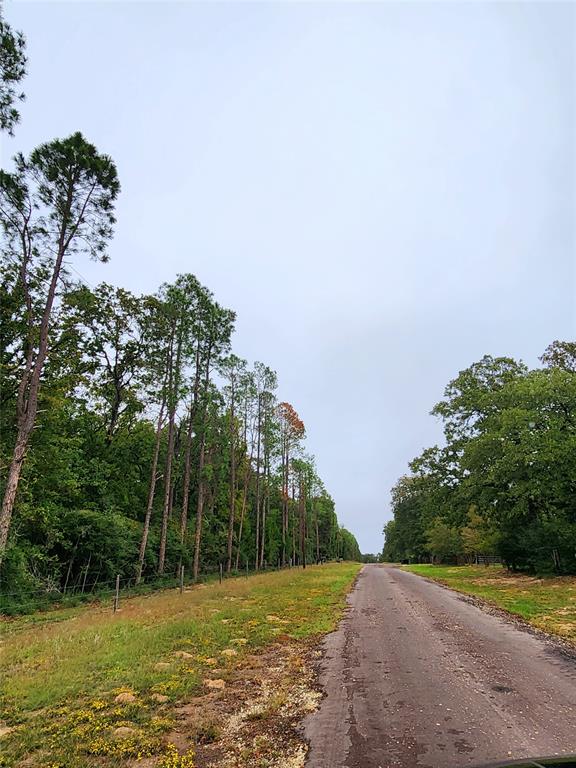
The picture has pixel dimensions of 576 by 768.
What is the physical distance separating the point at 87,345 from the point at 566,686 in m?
Result: 28.5

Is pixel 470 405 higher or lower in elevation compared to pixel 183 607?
higher

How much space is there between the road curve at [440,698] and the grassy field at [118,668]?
180 centimetres

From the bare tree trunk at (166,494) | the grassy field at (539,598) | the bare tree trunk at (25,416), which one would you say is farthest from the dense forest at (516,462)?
the bare tree trunk at (25,416)

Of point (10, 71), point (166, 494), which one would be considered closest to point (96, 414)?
point (166, 494)

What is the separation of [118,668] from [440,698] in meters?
5.61

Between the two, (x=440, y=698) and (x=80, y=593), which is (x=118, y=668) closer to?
(x=440, y=698)

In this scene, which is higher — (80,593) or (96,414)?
(96,414)

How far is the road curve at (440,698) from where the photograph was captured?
14.2 feet

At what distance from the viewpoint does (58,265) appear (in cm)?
1506

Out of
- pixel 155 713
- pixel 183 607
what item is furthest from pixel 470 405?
pixel 155 713

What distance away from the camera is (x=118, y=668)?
775cm

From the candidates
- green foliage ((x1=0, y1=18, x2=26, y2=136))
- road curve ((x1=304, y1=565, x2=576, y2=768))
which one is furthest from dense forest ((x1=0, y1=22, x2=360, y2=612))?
road curve ((x1=304, y1=565, x2=576, y2=768))

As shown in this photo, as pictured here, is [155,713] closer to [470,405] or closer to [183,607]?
[183,607]

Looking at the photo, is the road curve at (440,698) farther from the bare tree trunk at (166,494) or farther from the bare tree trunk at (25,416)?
the bare tree trunk at (166,494)
